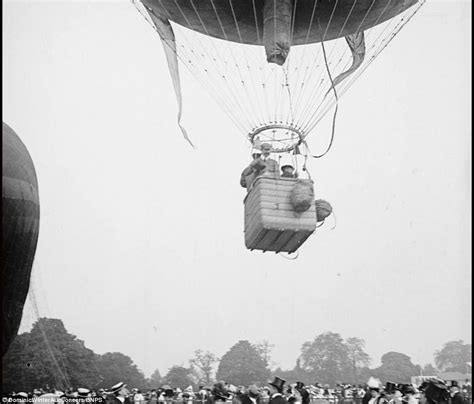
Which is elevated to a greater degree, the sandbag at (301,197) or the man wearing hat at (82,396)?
the sandbag at (301,197)

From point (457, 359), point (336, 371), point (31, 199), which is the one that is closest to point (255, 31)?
point (31, 199)

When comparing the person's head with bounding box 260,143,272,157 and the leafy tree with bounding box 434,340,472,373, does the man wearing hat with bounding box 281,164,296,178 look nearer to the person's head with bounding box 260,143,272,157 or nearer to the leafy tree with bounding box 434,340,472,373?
the person's head with bounding box 260,143,272,157

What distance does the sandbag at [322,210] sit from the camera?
9.82m

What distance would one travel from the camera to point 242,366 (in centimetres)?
9850

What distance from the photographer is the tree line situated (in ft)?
153

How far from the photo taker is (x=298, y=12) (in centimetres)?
1184

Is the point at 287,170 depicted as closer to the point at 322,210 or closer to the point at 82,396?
the point at 322,210

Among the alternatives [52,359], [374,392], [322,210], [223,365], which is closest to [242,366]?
[223,365]

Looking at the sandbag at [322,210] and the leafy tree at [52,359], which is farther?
the leafy tree at [52,359]

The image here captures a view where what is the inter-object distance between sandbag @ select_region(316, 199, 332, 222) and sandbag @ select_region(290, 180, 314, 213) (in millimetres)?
534

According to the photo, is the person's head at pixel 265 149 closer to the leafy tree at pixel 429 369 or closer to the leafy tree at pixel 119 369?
the leafy tree at pixel 119 369

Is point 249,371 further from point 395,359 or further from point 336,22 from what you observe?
point 336,22

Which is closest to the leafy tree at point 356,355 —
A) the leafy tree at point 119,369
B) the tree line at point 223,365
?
the tree line at point 223,365

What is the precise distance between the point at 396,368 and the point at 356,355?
11973 millimetres
